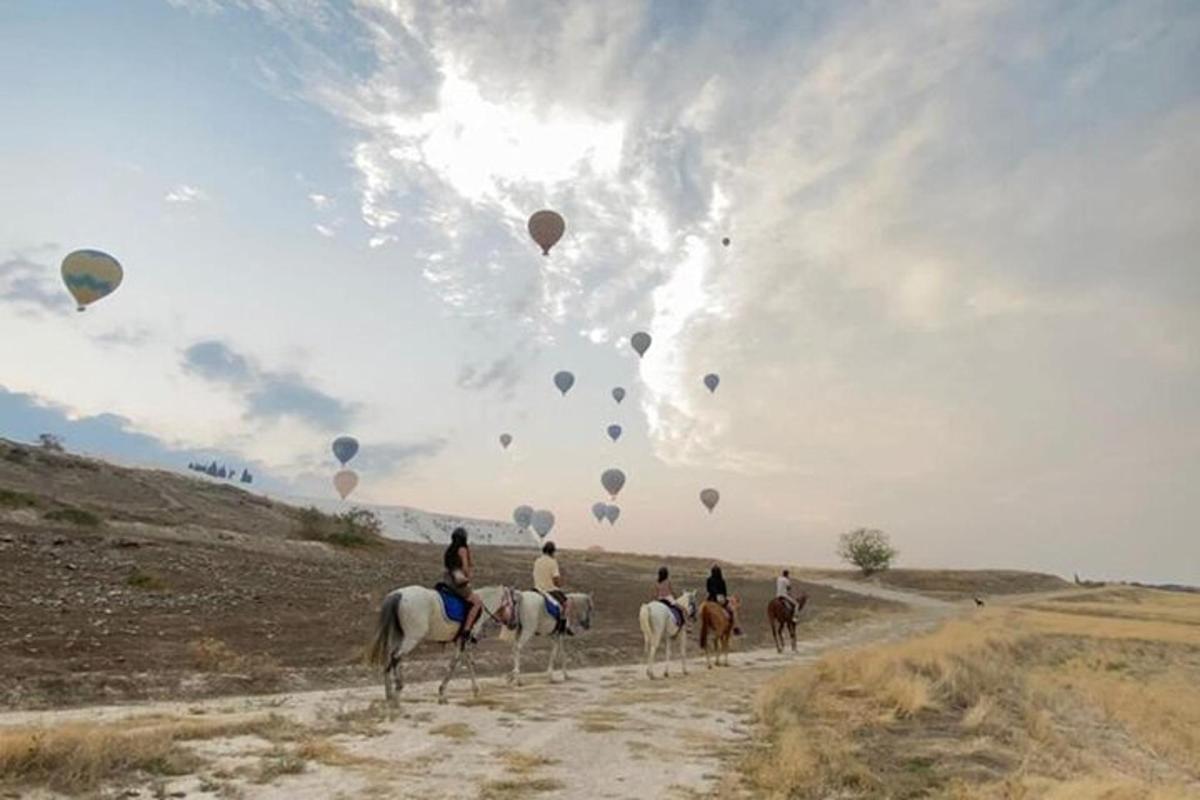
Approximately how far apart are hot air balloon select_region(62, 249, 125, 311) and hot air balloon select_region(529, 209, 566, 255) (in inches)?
862

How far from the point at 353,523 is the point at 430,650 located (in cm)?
3698

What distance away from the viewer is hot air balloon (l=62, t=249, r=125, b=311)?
41719mm

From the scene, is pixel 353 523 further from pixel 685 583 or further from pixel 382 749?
pixel 382 749

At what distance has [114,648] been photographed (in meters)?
19.5

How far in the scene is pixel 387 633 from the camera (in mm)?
14914

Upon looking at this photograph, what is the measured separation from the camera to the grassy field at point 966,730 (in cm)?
1019

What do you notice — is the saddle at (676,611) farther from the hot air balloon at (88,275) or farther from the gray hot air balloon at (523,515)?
the gray hot air balloon at (523,515)

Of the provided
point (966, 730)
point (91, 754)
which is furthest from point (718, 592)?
point (91, 754)

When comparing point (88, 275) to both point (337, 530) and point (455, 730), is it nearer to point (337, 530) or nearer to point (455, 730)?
point (337, 530)

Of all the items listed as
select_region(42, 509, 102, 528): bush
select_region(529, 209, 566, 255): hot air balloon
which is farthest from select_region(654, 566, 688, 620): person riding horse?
select_region(42, 509, 102, 528): bush

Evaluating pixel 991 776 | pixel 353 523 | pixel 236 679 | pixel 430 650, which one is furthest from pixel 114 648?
pixel 353 523

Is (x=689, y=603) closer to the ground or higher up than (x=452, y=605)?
higher up

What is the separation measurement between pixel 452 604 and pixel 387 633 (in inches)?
62.9

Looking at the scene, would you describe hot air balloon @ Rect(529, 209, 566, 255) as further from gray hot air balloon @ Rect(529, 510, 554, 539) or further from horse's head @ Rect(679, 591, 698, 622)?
gray hot air balloon @ Rect(529, 510, 554, 539)
